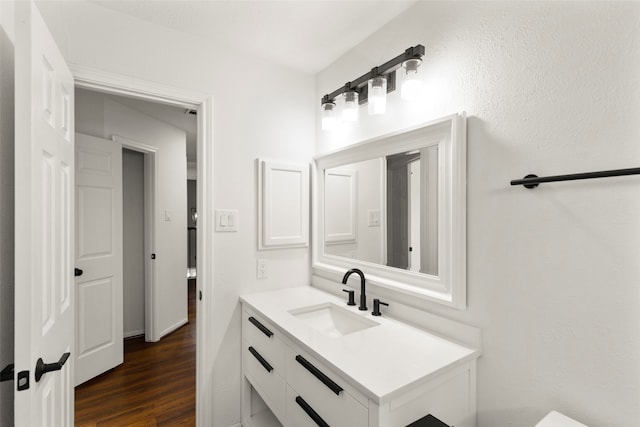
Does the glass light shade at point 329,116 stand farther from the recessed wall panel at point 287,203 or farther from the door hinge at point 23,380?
the door hinge at point 23,380

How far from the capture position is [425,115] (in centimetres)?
142

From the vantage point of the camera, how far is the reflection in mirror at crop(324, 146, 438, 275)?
1.42 m

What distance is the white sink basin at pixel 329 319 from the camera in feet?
5.42

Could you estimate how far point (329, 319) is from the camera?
1773mm

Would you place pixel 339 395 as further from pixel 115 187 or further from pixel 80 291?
pixel 115 187

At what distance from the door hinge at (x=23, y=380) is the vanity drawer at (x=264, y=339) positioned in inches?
34.6

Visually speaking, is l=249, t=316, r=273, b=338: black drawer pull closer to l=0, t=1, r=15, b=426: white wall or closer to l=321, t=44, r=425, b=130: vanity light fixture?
l=0, t=1, r=15, b=426: white wall

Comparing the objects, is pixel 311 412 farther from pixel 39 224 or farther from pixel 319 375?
pixel 39 224

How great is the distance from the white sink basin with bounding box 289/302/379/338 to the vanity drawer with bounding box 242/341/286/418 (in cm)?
30

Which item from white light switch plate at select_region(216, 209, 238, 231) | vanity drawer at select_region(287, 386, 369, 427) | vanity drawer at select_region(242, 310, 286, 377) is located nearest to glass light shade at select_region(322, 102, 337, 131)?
white light switch plate at select_region(216, 209, 238, 231)

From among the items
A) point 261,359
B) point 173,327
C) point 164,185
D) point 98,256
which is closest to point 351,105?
point 261,359

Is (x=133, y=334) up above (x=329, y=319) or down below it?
below

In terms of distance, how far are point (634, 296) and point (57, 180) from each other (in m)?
1.93

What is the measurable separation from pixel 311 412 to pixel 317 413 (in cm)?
3
